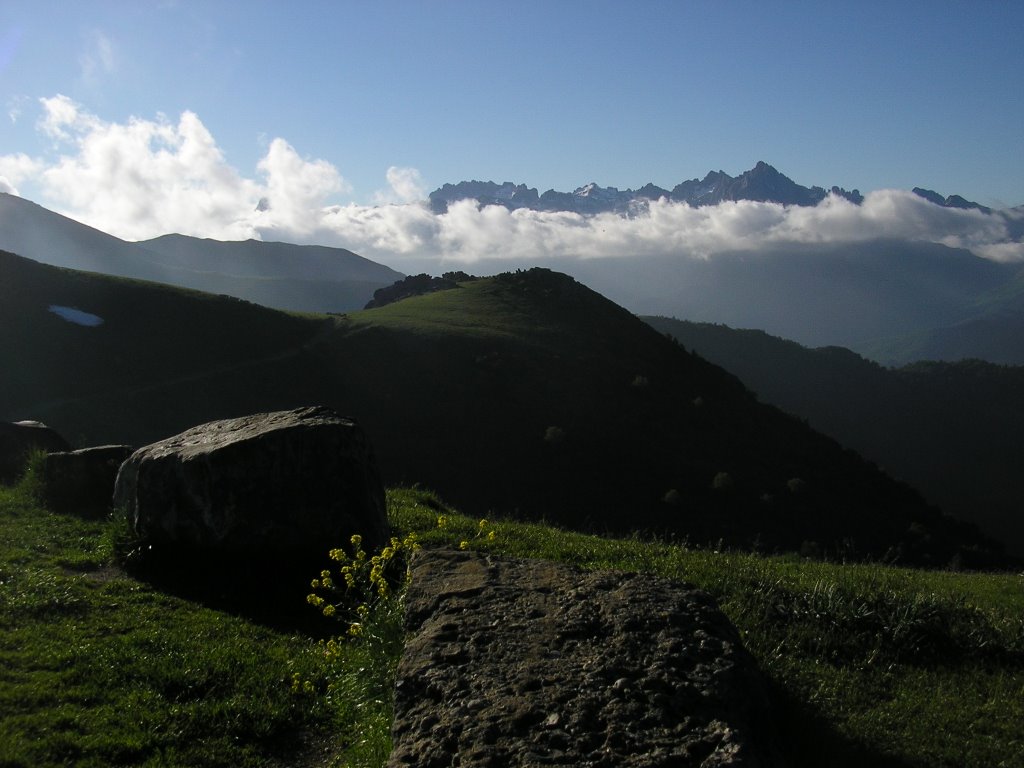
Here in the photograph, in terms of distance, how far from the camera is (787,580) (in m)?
9.47

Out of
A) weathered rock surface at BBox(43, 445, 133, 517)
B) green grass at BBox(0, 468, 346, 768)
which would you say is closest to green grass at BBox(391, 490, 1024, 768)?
green grass at BBox(0, 468, 346, 768)

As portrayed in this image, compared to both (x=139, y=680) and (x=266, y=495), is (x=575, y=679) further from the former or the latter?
(x=266, y=495)

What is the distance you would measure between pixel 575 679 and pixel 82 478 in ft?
38.4

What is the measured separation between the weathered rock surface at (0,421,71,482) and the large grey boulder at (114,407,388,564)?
817 cm

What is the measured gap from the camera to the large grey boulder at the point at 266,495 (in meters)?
10.1

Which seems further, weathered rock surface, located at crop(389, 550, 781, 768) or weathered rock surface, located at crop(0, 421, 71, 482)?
weathered rock surface, located at crop(0, 421, 71, 482)

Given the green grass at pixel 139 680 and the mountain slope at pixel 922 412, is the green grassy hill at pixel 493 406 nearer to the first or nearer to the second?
the green grass at pixel 139 680

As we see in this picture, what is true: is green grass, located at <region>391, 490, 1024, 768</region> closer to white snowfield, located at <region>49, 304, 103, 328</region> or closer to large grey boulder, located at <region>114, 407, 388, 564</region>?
large grey boulder, located at <region>114, 407, 388, 564</region>

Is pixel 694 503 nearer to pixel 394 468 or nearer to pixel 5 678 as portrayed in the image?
pixel 394 468

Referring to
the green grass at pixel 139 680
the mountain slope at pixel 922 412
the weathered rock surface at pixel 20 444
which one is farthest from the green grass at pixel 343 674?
the mountain slope at pixel 922 412

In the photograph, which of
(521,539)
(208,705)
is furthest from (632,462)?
(208,705)

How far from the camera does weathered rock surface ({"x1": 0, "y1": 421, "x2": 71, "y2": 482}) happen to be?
1709 centimetres

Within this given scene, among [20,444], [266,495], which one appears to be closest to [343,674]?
[266,495]

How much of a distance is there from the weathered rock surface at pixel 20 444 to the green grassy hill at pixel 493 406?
3623 cm
